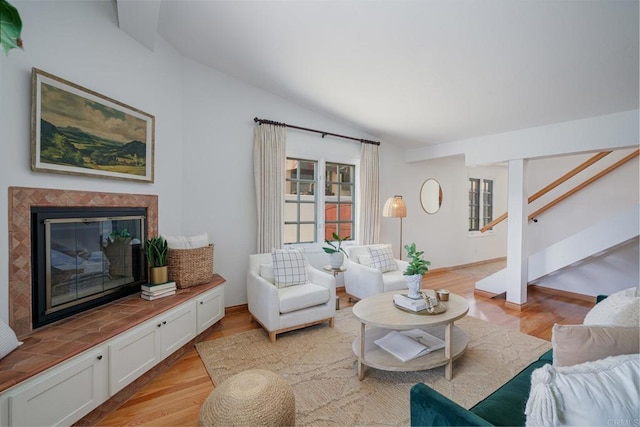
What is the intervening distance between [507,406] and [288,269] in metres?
2.22

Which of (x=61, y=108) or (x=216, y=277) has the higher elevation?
(x=61, y=108)

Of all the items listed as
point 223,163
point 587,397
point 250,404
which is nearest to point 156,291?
point 250,404

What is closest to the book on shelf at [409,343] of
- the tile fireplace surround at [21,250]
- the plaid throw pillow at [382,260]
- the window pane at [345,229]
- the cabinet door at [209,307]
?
the plaid throw pillow at [382,260]

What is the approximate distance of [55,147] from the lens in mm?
1957


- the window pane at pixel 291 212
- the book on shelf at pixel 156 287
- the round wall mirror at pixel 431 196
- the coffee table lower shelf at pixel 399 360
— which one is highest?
the round wall mirror at pixel 431 196

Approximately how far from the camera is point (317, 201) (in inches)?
172

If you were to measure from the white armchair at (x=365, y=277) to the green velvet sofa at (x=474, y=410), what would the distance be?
1866mm

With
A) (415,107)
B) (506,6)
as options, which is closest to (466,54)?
(506,6)

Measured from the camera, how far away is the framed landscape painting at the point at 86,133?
187 cm

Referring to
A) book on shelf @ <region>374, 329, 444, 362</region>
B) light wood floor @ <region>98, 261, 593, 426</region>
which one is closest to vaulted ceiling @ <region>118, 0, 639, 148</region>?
light wood floor @ <region>98, 261, 593, 426</region>

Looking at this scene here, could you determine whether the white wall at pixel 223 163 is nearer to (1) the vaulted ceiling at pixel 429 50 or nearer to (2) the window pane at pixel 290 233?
(1) the vaulted ceiling at pixel 429 50

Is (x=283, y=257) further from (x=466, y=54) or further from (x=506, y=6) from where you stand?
(x=506, y=6)

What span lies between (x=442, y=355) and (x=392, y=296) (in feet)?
2.08

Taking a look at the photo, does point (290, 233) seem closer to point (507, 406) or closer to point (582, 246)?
point (507, 406)
